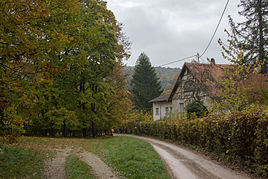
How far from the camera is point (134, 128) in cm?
3603

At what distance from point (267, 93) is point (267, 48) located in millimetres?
10852

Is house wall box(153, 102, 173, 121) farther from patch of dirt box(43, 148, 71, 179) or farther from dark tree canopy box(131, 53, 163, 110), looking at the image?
patch of dirt box(43, 148, 71, 179)

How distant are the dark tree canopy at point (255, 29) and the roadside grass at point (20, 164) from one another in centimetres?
1972

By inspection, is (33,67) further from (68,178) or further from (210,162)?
(210,162)

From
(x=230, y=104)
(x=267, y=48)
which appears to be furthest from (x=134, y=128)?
(x=230, y=104)

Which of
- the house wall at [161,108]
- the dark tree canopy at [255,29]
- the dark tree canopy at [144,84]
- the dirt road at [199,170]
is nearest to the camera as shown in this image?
the dirt road at [199,170]

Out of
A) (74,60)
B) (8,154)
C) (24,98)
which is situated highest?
(74,60)

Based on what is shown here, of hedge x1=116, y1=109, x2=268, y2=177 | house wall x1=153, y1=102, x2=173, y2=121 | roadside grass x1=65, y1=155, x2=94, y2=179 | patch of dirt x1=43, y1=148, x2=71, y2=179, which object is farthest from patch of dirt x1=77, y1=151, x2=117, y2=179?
house wall x1=153, y1=102, x2=173, y2=121

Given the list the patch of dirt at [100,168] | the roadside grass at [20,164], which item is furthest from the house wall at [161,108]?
the roadside grass at [20,164]

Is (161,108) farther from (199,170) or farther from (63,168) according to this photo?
(63,168)

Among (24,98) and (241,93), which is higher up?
(241,93)

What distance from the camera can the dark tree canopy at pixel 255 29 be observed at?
22.2 m

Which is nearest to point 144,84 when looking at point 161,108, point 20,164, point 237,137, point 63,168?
point 161,108

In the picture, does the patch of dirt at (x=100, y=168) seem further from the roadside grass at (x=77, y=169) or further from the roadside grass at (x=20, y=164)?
the roadside grass at (x=20, y=164)
